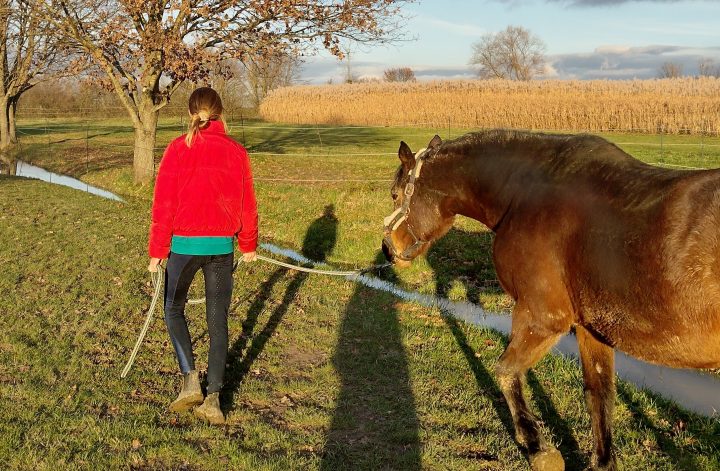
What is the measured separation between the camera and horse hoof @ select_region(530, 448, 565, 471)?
13.2ft

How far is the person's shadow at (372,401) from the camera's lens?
4.37 m

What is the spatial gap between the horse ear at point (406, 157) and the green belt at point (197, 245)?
1539 mm

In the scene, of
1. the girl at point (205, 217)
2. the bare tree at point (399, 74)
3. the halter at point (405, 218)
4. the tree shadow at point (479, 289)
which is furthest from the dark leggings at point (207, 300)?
the bare tree at point (399, 74)

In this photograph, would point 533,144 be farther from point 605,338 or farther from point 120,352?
point 120,352

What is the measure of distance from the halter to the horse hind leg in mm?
1238

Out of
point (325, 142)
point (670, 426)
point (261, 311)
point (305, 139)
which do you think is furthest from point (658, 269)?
point (305, 139)

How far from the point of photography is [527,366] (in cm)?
414

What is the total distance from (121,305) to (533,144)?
5727mm

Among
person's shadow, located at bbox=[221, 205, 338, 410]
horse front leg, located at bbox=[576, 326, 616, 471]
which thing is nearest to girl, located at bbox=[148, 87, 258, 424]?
person's shadow, located at bbox=[221, 205, 338, 410]

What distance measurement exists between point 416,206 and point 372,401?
1.75m

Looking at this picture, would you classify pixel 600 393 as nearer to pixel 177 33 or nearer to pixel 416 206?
pixel 416 206

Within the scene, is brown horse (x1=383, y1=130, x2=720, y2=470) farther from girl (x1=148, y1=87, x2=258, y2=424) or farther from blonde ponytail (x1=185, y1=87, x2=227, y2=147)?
blonde ponytail (x1=185, y1=87, x2=227, y2=147)

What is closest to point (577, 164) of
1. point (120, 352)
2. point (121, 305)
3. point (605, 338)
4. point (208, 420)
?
point (605, 338)

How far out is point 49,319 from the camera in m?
7.15
